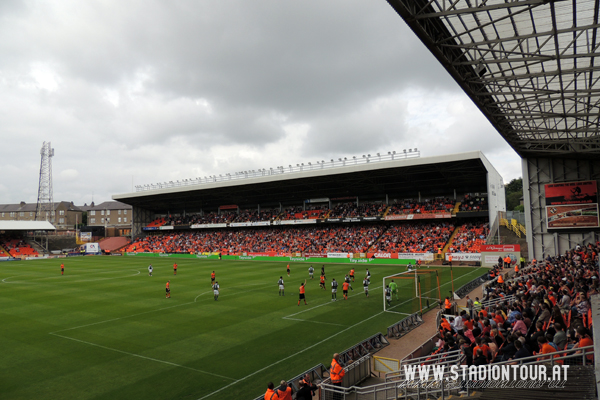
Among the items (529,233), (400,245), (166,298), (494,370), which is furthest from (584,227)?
(166,298)

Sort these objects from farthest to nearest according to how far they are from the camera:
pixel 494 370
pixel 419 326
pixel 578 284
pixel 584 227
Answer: pixel 584 227
pixel 419 326
pixel 578 284
pixel 494 370

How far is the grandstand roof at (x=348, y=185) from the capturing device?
4775 centimetres

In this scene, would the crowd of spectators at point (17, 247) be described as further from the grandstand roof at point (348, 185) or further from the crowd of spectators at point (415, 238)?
the crowd of spectators at point (415, 238)

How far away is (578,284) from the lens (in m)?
14.0

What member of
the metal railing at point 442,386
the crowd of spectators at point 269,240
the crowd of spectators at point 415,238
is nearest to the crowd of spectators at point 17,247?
the crowd of spectators at point 269,240

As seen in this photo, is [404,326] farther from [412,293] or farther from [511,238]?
[511,238]

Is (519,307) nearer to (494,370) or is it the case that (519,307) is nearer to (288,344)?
(494,370)

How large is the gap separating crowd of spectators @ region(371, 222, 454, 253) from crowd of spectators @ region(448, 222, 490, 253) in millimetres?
1425

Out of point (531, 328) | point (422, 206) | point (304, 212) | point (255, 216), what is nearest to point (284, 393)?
point (531, 328)

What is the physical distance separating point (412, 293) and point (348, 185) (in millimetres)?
34059

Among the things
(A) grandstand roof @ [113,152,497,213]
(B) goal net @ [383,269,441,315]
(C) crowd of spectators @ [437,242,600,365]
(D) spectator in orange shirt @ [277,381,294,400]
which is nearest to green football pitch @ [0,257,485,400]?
(B) goal net @ [383,269,441,315]

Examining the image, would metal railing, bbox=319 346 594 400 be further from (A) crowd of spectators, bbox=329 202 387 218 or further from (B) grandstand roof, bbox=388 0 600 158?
(A) crowd of spectators, bbox=329 202 387 218

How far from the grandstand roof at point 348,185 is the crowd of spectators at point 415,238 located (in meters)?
6.34

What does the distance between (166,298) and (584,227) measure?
34259mm
